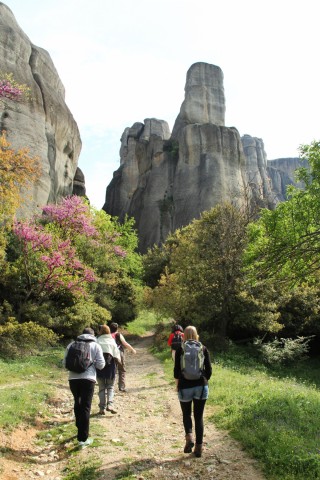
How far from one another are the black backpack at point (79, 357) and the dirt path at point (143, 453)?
1322 millimetres

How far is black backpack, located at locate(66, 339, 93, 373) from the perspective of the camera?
6.69m

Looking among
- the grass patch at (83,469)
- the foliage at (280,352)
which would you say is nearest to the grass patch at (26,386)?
the grass patch at (83,469)

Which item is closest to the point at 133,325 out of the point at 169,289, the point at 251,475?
the point at 169,289

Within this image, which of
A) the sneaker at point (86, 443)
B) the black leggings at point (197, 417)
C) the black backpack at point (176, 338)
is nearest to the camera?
the black leggings at point (197, 417)

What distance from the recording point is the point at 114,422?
8094mm

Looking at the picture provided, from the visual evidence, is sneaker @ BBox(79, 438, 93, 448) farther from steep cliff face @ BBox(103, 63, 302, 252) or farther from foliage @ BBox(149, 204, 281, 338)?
steep cliff face @ BBox(103, 63, 302, 252)

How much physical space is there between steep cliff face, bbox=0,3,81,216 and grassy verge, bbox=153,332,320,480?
22.9 m

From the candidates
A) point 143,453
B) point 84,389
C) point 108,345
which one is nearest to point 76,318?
point 108,345

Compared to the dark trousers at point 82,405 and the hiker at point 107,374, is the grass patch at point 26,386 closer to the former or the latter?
the hiker at point 107,374

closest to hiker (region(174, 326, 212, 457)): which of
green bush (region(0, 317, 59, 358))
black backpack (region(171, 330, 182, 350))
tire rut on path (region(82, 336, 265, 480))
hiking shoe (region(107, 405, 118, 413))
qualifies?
tire rut on path (region(82, 336, 265, 480))

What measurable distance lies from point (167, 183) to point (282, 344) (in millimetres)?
43286

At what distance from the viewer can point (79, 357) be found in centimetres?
675

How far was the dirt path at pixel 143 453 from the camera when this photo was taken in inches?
214

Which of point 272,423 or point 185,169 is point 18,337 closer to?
point 272,423
